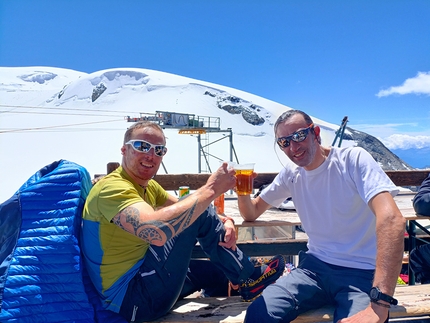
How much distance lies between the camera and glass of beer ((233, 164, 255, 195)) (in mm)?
2080

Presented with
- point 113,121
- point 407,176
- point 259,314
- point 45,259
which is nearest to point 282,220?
point 259,314

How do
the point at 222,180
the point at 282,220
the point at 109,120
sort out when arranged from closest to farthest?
the point at 222,180 < the point at 282,220 < the point at 109,120

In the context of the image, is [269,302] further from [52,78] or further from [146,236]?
[52,78]

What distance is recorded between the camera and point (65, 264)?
165 centimetres

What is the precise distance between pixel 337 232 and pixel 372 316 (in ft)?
1.72

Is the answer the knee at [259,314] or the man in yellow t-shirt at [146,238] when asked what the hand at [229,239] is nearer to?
the man in yellow t-shirt at [146,238]

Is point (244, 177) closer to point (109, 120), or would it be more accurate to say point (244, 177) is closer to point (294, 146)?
point (294, 146)

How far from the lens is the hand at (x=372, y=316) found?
1.48m

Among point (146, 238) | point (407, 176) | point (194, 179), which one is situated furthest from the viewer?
point (407, 176)

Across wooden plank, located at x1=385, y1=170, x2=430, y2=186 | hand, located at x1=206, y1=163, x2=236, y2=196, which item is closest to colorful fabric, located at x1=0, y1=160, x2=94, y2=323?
hand, located at x1=206, y1=163, x2=236, y2=196

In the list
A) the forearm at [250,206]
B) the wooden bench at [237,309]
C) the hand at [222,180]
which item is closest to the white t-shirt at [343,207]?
the wooden bench at [237,309]

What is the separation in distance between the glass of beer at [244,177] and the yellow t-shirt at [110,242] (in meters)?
0.71

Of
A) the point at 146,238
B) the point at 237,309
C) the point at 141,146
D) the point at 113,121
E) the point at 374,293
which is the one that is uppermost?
the point at 113,121

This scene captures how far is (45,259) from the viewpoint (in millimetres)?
1632
